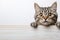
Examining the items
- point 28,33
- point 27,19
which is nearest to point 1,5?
point 27,19

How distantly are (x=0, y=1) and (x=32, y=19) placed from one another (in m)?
0.43

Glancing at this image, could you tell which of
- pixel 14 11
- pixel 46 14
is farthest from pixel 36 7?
pixel 14 11

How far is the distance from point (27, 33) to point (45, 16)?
283 mm

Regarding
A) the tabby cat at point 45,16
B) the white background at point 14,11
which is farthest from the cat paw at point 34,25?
the white background at point 14,11

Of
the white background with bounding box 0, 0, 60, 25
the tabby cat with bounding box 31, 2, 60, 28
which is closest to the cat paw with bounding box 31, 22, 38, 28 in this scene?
the tabby cat with bounding box 31, 2, 60, 28

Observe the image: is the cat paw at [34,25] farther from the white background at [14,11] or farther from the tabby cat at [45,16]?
the white background at [14,11]

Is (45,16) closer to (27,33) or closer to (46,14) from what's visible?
(46,14)

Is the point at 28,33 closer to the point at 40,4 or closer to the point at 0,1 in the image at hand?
the point at 40,4

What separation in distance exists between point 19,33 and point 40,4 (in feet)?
1.36

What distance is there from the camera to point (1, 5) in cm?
154

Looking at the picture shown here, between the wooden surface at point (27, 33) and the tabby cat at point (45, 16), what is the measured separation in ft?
0.18

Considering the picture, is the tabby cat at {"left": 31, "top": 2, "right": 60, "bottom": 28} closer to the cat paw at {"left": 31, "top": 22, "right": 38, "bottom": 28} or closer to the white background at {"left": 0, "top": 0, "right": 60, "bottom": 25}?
the cat paw at {"left": 31, "top": 22, "right": 38, "bottom": 28}

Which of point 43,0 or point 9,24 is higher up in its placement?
point 43,0

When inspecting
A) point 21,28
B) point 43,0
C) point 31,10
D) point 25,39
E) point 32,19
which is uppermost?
point 43,0
